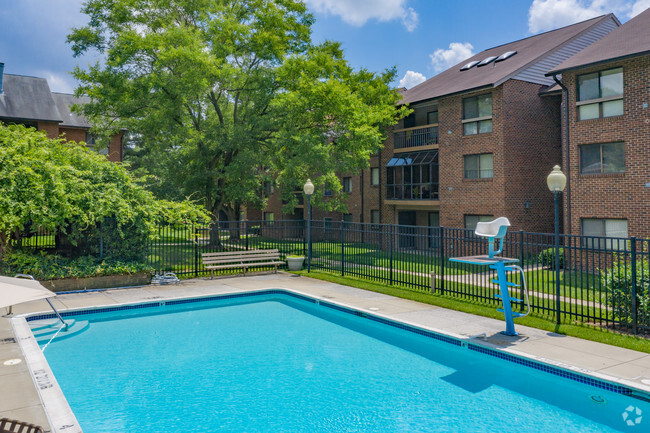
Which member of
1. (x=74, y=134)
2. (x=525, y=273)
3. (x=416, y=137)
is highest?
(x=74, y=134)

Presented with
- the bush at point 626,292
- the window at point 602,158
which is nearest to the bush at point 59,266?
the bush at point 626,292

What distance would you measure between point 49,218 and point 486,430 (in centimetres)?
1255

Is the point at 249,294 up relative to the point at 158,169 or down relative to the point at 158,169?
down

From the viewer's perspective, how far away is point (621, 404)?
6340 millimetres

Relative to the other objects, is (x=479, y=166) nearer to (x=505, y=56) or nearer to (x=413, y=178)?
(x=413, y=178)

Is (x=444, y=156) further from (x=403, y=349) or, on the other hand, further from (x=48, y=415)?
(x=48, y=415)

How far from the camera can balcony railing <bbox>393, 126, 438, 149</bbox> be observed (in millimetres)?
27281

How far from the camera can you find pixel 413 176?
27.7 meters

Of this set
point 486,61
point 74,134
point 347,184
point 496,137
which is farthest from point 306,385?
point 74,134

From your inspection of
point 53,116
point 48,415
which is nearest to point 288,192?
point 53,116

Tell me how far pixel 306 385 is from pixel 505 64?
21975 millimetres

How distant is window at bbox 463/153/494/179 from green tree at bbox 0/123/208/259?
14345 mm

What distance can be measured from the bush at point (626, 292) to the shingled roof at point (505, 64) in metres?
14.4

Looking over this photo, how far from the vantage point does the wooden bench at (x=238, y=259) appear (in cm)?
1695
